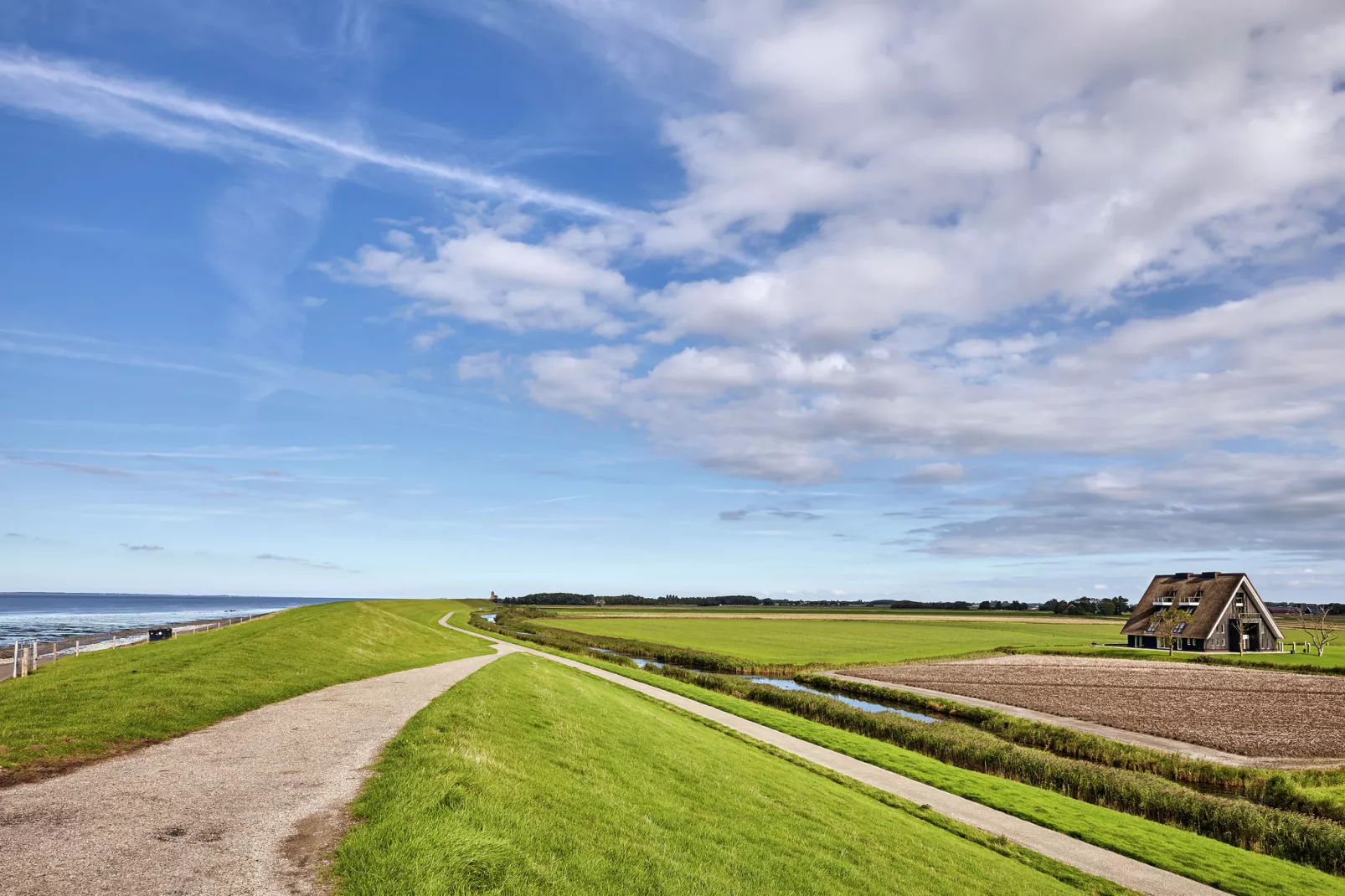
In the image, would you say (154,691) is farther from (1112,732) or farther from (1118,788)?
(1112,732)

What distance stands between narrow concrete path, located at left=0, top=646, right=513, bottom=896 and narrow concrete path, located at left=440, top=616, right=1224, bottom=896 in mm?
17393

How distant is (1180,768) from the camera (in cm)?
3178

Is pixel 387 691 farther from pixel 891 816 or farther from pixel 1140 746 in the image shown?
pixel 1140 746

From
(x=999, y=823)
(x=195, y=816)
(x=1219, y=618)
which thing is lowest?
(x=1219, y=618)

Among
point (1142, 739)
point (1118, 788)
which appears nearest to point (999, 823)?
point (1118, 788)

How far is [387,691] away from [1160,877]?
24516mm

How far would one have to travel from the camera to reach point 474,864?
9812 mm

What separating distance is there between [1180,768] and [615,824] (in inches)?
1229

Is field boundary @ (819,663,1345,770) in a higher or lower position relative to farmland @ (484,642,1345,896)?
lower

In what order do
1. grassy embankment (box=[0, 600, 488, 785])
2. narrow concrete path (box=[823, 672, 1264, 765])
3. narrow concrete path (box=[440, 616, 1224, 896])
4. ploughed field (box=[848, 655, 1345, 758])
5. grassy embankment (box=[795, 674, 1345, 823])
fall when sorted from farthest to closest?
ploughed field (box=[848, 655, 1345, 758])
narrow concrete path (box=[823, 672, 1264, 765])
grassy embankment (box=[795, 674, 1345, 823])
narrow concrete path (box=[440, 616, 1224, 896])
grassy embankment (box=[0, 600, 488, 785])

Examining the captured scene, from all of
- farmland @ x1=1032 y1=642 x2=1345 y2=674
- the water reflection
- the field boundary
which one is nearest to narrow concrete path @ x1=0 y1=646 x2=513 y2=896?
the water reflection

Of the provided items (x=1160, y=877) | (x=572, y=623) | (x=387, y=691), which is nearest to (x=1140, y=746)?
(x=1160, y=877)

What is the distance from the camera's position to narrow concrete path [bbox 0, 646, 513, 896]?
30.0 ft

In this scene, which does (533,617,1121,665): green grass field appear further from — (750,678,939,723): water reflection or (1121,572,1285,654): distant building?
(1121,572,1285,654): distant building
